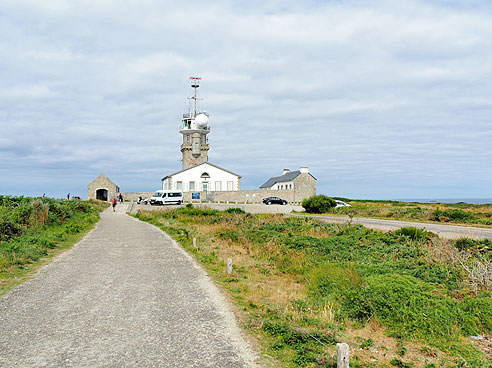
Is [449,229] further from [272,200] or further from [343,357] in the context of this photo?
[272,200]

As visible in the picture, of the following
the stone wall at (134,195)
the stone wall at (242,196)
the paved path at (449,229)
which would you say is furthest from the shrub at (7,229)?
the stone wall at (134,195)

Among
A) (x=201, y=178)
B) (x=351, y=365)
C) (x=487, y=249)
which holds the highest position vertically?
(x=201, y=178)

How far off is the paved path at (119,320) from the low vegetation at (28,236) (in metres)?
0.76

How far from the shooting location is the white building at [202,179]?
69625 millimetres

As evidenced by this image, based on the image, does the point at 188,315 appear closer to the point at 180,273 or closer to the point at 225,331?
the point at 225,331

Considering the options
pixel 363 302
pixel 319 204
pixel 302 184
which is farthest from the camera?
pixel 302 184

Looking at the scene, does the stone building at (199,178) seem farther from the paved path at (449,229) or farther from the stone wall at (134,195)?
the paved path at (449,229)

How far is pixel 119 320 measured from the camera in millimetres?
7320

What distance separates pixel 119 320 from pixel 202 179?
6259cm

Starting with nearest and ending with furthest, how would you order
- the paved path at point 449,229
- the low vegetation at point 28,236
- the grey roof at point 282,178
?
the low vegetation at point 28,236, the paved path at point 449,229, the grey roof at point 282,178

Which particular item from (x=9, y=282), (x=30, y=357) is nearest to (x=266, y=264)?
(x=9, y=282)

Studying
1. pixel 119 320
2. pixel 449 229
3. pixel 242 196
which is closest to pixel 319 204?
pixel 449 229

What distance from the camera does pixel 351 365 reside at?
5.55 metres

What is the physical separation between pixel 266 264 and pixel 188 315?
612cm
